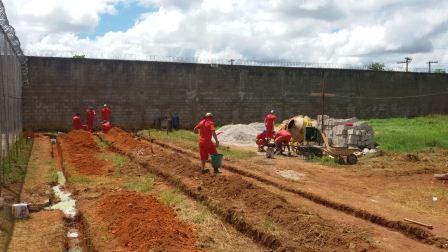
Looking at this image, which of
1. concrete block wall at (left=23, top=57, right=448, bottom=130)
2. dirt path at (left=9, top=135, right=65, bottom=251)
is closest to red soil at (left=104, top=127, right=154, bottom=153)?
concrete block wall at (left=23, top=57, right=448, bottom=130)

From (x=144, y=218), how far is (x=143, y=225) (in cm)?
49

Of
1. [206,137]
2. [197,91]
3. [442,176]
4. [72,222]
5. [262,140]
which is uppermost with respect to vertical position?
[197,91]

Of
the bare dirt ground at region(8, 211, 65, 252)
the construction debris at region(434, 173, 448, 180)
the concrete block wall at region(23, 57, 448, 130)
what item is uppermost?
the concrete block wall at region(23, 57, 448, 130)

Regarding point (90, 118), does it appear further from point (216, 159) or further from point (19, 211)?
point (19, 211)

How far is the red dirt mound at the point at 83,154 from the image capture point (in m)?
14.4

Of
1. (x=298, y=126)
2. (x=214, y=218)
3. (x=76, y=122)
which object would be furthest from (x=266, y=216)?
(x=76, y=122)

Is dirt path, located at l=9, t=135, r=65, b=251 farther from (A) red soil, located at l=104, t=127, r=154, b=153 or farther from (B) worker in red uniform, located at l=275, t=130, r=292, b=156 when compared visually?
(B) worker in red uniform, located at l=275, t=130, r=292, b=156

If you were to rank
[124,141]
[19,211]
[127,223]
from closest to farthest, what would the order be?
[127,223], [19,211], [124,141]

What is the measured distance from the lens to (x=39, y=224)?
8500 mm

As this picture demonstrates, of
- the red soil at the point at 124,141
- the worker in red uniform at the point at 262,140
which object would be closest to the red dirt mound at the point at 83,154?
the red soil at the point at 124,141

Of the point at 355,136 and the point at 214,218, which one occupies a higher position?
the point at 355,136

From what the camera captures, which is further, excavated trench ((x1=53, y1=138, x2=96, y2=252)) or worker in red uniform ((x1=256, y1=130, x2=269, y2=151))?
worker in red uniform ((x1=256, y1=130, x2=269, y2=151))

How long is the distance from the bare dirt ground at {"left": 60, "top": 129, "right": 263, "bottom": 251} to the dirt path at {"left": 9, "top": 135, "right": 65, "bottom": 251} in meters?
0.50

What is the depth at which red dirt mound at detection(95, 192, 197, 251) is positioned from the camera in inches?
278
